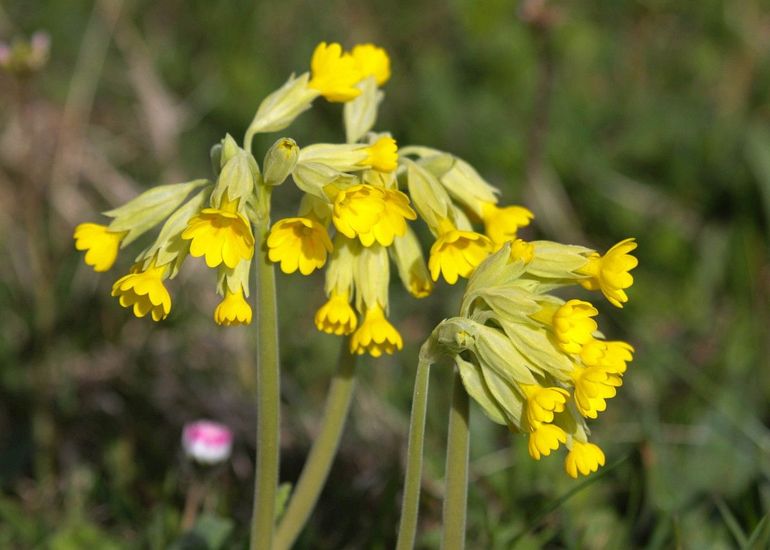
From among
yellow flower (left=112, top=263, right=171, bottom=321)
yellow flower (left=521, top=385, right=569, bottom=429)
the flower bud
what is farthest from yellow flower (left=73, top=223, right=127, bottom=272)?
yellow flower (left=521, top=385, right=569, bottom=429)

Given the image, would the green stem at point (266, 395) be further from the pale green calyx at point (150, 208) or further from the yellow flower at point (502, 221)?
the yellow flower at point (502, 221)

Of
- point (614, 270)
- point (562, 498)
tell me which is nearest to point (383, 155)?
point (614, 270)

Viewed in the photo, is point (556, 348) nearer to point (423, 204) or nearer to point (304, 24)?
point (423, 204)

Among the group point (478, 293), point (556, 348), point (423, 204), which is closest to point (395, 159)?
point (423, 204)

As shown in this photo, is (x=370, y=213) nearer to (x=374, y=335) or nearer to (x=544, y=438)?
(x=374, y=335)

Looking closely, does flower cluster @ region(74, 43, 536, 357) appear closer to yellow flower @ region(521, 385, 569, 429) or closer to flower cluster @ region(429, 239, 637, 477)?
flower cluster @ region(429, 239, 637, 477)

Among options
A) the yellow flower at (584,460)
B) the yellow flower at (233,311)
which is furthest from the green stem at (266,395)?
the yellow flower at (584,460)
